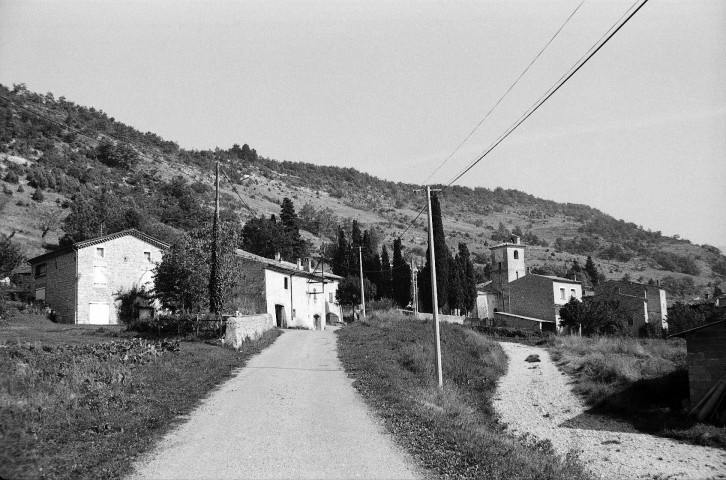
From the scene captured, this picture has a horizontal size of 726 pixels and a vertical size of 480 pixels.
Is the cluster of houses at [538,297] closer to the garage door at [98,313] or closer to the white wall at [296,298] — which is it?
the white wall at [296,298]

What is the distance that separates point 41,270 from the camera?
43188 mm

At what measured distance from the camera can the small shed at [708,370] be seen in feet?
80.5

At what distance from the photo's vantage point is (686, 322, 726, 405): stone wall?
25000 millimetres

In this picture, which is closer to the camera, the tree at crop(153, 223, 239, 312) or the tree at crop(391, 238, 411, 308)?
the tree at crop(153, 223, 239, 312)

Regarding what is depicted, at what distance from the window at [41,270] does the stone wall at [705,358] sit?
40.0 m

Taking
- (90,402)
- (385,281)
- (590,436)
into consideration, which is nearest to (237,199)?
(385,281)

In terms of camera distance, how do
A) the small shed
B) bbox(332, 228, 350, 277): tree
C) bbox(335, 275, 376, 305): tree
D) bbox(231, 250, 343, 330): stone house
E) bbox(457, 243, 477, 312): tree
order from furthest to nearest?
bbox(332, 228, 350, 277): tree → bbox(457, 243, 477, 312): tree → bbox(335, 275, 376, 305): tree → bbox(231, 250, 343, 330): stone house → the small shed

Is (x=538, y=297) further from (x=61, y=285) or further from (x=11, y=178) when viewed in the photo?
(x=11, y=178)

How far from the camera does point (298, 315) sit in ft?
176

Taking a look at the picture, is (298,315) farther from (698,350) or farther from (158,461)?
(158,461)

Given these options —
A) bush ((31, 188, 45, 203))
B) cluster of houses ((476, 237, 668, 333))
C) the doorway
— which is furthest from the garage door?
cluster of houses ((476, 237, 668, 333))

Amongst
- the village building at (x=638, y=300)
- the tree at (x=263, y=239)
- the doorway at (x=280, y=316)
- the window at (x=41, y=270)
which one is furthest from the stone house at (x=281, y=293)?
the village building at (x=638, y=300)

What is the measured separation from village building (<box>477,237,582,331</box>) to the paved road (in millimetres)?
54607

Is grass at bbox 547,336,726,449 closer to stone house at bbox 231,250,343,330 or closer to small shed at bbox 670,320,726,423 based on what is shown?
small shed at bbox 670,320,726,423
